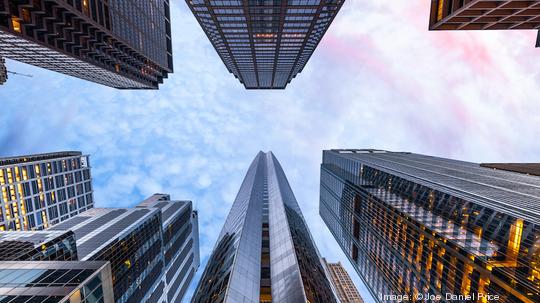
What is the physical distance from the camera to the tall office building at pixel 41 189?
8775 cm

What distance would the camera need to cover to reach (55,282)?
25.3 metres

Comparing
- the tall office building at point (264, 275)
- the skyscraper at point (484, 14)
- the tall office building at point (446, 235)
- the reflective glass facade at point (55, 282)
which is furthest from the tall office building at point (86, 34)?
Result: the tall office building at point (446, 235)

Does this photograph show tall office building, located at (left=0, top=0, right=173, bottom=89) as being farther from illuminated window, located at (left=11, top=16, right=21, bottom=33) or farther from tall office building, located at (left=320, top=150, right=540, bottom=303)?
tall office building, located at (left=320, top=150, right=540, bottom=303)

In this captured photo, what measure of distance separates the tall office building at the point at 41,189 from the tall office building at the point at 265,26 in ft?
291

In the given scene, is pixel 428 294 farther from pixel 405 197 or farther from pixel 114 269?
pixel 114 269

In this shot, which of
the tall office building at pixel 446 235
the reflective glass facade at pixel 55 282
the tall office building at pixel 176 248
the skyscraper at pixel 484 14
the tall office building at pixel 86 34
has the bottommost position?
the tall office building at pixel 176 248

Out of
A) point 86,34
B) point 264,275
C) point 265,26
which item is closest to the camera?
point 264,275

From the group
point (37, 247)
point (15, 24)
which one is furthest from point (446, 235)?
point (15, 24)

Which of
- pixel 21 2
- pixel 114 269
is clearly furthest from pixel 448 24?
pixel 114 269

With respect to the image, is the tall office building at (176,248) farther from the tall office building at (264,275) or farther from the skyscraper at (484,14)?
the skyscraper at (484,14)

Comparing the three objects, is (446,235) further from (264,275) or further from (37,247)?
(37,247)

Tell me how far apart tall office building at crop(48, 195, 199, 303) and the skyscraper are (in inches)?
3169

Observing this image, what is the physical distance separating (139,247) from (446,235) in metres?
77.8

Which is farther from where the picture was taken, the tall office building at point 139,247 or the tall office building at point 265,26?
the tall office building at point 265,26
